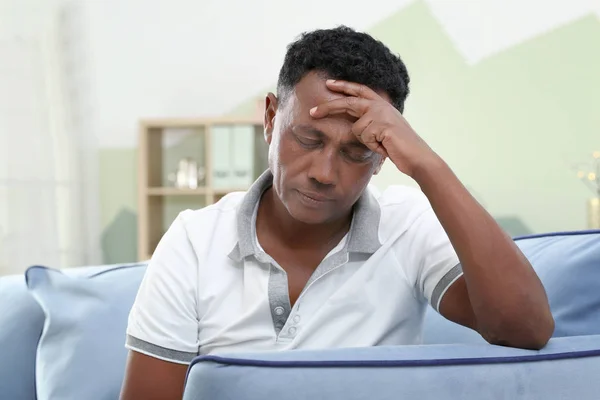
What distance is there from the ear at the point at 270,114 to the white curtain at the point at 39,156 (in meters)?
2.06

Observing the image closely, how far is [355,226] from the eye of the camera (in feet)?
4.05

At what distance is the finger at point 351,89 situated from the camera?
1128mm

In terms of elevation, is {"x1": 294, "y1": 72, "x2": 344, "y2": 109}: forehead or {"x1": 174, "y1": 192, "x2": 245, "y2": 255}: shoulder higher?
{"x1": 294, "y1": 72, "x2": 344, "y2": 109}: forehead

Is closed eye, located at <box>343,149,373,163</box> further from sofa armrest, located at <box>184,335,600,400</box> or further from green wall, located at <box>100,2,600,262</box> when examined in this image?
green wall, located at <box>100,2,600,262</box>

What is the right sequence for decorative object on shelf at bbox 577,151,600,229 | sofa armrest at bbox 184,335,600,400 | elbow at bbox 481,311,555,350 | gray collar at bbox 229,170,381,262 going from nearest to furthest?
sofa armrest at bbox 184,335,600,400 → elbow at bbox 481,311,555,350 → gray collar at bbox 229,170,381,262 → decorative object on shelf at bbox 577,151,600,229

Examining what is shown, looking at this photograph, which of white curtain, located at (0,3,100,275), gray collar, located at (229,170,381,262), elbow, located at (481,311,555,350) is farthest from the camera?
white curtain, located at (0,3,100,275)

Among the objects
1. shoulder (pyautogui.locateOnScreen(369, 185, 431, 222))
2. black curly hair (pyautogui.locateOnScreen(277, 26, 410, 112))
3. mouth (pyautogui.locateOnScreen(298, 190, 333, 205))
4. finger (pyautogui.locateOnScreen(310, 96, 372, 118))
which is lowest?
shoulder (pyautogui.locateOnScreen(369, 185, 431, 222))

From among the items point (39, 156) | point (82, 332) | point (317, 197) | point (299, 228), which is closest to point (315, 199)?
point (317, 197)

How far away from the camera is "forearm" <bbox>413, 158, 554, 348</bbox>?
983 mm

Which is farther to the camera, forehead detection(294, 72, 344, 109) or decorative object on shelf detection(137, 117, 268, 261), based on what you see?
decorative object on shelf detection(137, 117, 268, 261)

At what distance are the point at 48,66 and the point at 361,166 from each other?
2.52m

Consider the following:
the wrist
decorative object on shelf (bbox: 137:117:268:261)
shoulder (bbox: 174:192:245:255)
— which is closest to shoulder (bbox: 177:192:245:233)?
shoulder (bbox: 174:192:245:255)

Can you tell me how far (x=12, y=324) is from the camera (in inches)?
60.9

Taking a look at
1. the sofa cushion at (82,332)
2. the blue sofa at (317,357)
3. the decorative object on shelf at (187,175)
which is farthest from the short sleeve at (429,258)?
the decorative object on shelf at (187,175)
